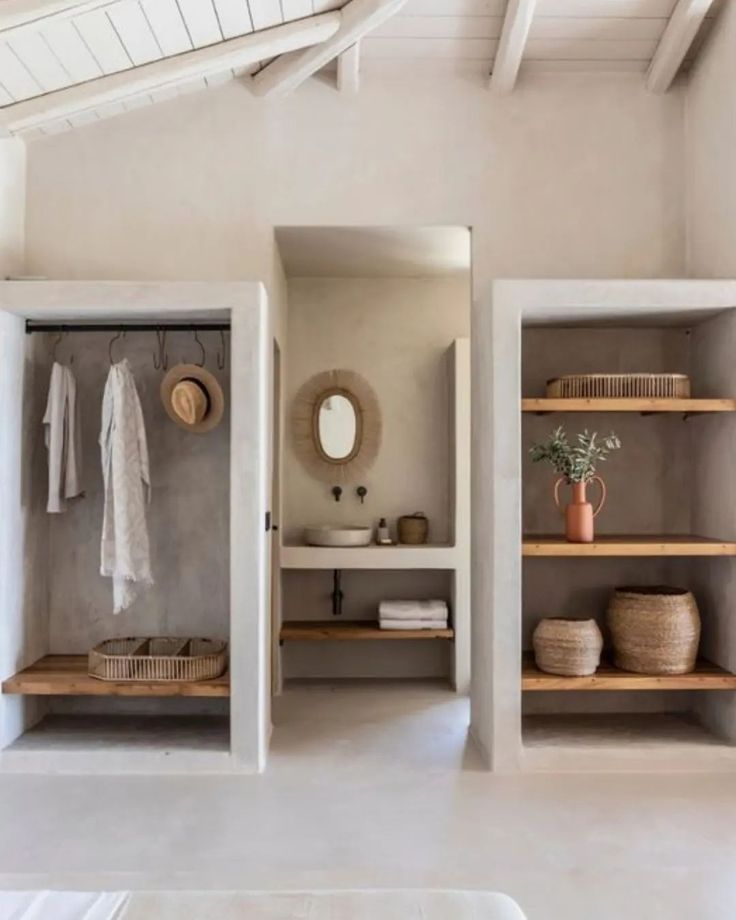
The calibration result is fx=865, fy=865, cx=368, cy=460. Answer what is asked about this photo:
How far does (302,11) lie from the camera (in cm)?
375

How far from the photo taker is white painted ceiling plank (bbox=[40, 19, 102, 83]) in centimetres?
340

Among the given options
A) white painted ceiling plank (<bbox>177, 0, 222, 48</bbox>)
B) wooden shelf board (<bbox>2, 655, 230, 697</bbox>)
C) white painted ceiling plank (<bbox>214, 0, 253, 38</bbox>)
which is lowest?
wooden shelf board (<bbox>2, 655, 230, 697</bbox>)

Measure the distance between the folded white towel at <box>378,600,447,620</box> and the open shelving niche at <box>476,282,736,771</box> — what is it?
94 centimetres

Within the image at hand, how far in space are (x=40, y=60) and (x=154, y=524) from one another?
2170mm

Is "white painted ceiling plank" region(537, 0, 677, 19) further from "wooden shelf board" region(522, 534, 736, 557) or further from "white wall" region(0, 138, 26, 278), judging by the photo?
"white wall" region(0, 138, 26, 278)

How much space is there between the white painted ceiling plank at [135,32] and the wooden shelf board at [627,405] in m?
2.23

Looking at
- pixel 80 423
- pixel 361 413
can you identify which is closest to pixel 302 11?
pixel 80 423

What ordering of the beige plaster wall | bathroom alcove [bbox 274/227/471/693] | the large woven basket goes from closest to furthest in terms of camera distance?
the large woven basket
the beige plaster wall
bathroom alcove [bbox 274/227/471/693]

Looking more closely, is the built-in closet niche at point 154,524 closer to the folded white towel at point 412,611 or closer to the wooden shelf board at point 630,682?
the folded white towel at point 412,611

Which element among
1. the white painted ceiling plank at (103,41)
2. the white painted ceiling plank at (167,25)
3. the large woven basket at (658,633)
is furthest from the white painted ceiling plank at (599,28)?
the large woven basket at (658,633)

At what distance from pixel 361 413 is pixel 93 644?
7.44 ft

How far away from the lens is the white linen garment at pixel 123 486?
12.8 feet

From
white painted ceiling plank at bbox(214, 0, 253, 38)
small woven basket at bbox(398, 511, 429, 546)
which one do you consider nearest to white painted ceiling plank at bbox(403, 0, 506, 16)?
white painted ceiling plank at bbox(214, 0, 253, 38)

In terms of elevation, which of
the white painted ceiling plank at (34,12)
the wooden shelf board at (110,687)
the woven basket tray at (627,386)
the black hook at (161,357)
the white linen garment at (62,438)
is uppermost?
the white painted ceiling plank at (34,12)
